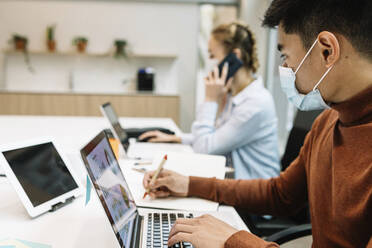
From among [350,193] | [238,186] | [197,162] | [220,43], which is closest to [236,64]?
[220,43]

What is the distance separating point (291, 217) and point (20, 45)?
14.1 ft

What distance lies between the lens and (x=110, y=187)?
2.78 ft

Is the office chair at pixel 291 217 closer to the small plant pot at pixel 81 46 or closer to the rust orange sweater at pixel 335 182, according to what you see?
the rust orange sweater at pixel 335 182

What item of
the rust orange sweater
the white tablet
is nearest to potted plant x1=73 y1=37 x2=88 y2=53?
the white tablet

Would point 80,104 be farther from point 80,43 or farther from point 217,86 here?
point 217,86

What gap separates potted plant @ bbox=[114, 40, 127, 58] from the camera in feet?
16.1

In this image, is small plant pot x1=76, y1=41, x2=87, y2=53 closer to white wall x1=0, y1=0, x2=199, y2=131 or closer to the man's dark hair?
white wall x1=0, y1=0, x2=199, y2=131

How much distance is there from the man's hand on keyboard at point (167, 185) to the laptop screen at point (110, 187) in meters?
0.17

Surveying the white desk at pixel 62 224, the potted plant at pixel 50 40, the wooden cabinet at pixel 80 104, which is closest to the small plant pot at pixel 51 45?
the potted plant at pixel 50 40

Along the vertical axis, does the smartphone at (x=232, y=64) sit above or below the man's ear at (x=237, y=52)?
below

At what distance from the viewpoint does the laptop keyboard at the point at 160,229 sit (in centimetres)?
84

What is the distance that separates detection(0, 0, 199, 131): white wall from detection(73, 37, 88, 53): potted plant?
10 cm

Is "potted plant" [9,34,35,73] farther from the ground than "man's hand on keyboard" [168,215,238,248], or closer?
farther from the ground

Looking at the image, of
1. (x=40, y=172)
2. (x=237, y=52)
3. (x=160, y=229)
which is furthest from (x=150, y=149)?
(x=160, y=229)
